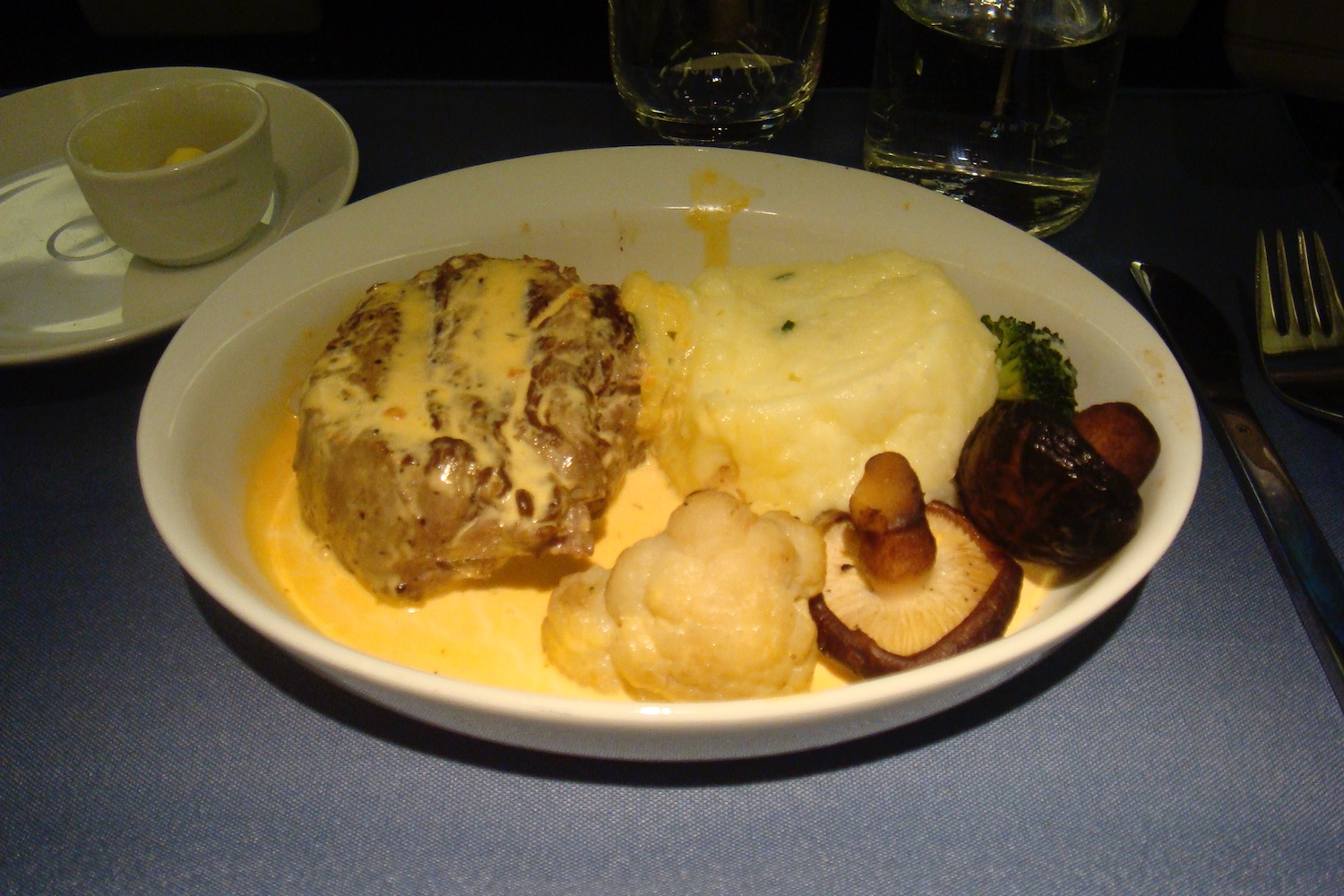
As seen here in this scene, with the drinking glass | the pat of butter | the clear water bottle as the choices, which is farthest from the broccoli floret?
the pat of butter

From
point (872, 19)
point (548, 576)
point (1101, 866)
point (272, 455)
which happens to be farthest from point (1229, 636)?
point (872, 19)

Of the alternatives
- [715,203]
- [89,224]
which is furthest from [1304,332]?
→ [89,224]

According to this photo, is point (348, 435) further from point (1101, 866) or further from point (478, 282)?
point (1101, 866)

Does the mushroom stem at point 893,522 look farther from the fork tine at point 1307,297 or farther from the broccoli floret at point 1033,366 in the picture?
the fork tine at point 1307,297

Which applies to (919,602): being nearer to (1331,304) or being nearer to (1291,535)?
(1291,535)

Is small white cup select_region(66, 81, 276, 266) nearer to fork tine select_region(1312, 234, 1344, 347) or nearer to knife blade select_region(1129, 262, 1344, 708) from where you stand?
knife blade select_region(1129, 262, 1344, 708)

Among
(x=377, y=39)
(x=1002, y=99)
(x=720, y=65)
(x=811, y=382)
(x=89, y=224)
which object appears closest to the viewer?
(x=811, y=382)
